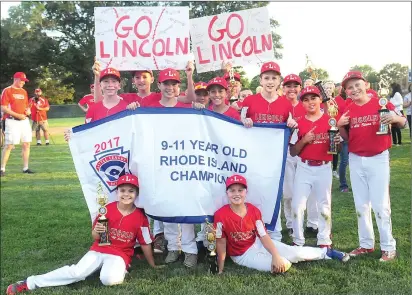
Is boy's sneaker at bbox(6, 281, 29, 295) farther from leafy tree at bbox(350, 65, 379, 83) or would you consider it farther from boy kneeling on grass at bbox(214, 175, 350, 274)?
leafy tree at bbox(350, 65, 379, 83)

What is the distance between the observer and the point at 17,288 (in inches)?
175

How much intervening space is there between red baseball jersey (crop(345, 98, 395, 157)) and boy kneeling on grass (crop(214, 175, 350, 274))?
122 cm

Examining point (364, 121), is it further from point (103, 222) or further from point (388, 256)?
point (103, 222)

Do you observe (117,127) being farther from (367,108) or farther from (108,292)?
(367,108)

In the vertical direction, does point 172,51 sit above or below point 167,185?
above

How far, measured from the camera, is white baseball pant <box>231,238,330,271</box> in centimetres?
470

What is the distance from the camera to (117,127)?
5.04m

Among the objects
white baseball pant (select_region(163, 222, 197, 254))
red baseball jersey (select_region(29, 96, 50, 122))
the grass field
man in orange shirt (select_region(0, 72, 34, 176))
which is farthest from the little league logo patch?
red baseball jersey (select_region(29, 96, 50, 122))

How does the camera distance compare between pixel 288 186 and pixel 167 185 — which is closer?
pixel 167 185

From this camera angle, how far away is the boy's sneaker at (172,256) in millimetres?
5160

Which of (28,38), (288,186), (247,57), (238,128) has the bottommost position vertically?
(288,186)

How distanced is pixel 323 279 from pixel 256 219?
93cm

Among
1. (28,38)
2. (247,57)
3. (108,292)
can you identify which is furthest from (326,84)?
(28,38)

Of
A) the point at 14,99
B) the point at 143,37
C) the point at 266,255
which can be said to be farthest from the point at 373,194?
the point at 14,99
